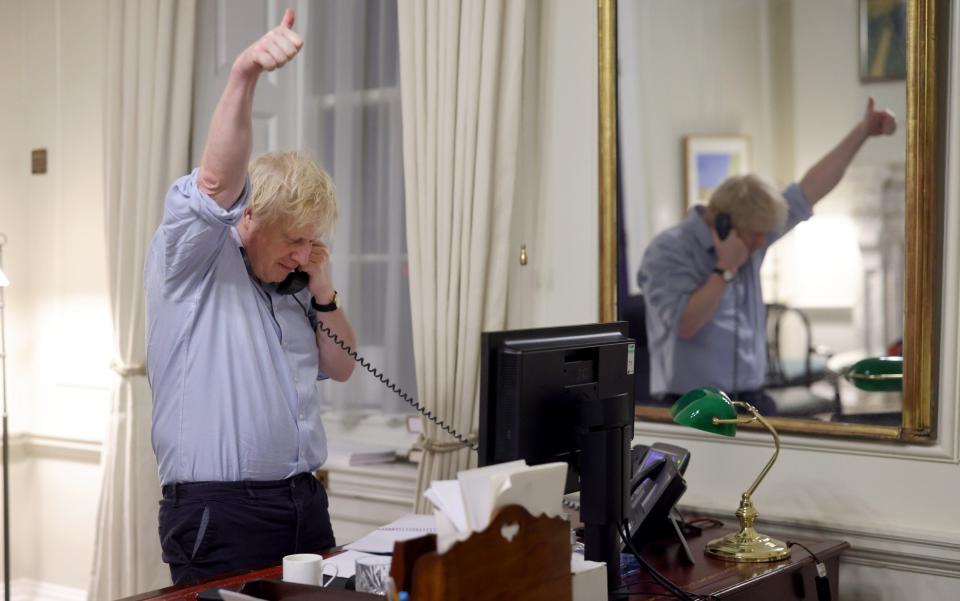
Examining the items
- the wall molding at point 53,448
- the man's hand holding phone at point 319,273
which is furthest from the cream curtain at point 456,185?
the wall molding at point 53,448

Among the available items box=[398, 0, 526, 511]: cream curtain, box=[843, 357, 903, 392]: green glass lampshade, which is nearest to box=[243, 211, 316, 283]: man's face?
box=[398, 0, 526, 511]: cream curtain

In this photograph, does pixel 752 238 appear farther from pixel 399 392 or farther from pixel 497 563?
pixel 497 563

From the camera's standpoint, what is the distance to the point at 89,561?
15.4 feet

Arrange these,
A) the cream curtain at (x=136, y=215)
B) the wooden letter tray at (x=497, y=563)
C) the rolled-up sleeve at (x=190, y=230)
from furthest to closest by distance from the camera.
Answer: the cream curtain at (x=136, y=215)
the rolled-up sleeve at (x=190, y=230)
the wooden letter tray at (x=497, y=563)

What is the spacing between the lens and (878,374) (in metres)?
2.72

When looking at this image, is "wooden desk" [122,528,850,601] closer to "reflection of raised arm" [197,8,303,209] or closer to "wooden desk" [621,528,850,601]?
"wooden desk" [621,528,850,601]

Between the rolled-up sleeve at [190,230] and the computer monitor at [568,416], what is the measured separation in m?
0.66

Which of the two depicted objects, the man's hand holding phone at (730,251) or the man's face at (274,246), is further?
the man's hand holding phone at (730,251)

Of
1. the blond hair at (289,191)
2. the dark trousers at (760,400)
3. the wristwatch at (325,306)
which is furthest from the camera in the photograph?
the dark trousers at (760,400)

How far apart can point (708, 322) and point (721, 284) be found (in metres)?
0.12

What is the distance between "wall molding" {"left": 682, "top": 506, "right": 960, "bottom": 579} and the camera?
270cm

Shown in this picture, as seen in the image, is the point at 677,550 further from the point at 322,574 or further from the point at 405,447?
the point at 405,447

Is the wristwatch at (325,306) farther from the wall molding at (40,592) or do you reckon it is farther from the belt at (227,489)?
the wall molding at (40,592)

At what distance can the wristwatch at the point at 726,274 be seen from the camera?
9.91 ft
